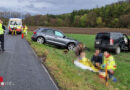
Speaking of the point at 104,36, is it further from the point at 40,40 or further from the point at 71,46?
the point at 40,40

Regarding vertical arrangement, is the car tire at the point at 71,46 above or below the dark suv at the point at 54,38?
below

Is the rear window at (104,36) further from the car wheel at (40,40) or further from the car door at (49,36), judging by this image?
the car wheel at (40,40)

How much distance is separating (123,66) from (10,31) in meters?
21.6

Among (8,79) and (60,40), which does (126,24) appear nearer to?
(60,40)

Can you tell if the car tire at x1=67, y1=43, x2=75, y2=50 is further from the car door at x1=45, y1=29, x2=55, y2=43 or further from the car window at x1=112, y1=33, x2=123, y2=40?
the car window at x1=112, y1=33, x2=123, y2=40

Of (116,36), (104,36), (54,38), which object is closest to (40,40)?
(54,38)

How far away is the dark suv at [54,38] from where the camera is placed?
14.9 metres

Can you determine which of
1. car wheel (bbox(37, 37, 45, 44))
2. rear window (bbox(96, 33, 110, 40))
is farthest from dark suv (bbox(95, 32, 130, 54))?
car wheel (bbox(37, 37, 45, 44))

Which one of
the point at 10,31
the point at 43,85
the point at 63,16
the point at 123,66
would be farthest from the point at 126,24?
the point at 43,85

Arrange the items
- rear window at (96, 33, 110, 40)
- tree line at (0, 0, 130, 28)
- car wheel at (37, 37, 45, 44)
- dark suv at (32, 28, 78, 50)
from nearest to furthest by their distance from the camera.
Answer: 1. rear window at (96, 33, 110, 40)
2. dark suv at (32, 28, 78, 50)
3. car wheel at (37, 37, 45, 44)
4. tree line at (0, 0, 130, 28)

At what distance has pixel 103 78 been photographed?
709 cm

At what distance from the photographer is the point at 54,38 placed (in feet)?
49.0

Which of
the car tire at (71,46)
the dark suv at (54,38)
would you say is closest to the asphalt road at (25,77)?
the dark suv at (54,38)

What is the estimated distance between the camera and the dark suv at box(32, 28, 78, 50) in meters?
14.9
